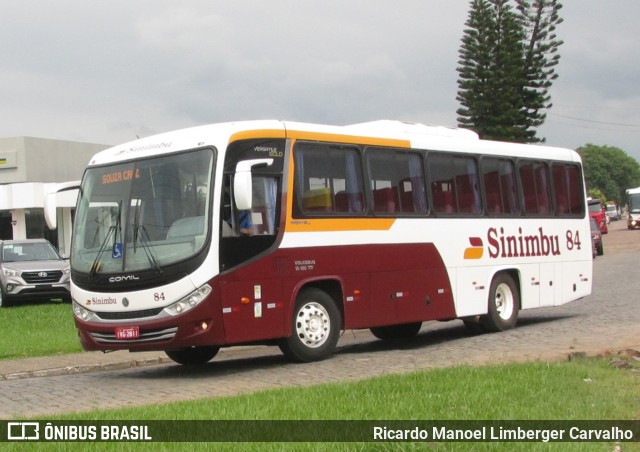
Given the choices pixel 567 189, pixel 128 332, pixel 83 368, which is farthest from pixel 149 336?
pixel 567 189

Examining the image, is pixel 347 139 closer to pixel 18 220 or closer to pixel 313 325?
pixel 313 325

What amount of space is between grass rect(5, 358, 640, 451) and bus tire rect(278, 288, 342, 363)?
9.86 feet

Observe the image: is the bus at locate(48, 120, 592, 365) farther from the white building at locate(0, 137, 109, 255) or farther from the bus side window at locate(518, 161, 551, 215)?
the white building at locate(0, 137, 109, 255)

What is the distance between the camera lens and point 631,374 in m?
10.3

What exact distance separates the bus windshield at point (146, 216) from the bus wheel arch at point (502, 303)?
6476mm

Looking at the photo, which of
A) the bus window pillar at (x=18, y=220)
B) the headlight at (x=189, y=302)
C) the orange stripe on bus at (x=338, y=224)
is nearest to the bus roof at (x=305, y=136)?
the orange stripe on bus at (x=338, y=224)

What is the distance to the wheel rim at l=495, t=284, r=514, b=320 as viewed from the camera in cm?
1705

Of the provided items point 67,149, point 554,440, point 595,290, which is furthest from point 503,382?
point 67,149

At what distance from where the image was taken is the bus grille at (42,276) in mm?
25469

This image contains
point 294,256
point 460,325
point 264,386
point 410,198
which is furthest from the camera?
point 460,325

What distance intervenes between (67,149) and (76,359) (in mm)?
32899

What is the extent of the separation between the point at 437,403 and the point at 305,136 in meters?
5.98

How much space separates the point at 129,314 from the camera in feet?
39.6

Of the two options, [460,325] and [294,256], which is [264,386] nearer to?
[294,256]
